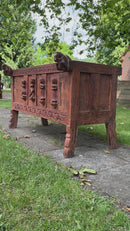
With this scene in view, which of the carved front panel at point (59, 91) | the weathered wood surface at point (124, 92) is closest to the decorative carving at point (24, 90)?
the carved front panel at point (59, 91)

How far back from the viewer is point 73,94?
2885 millimetres

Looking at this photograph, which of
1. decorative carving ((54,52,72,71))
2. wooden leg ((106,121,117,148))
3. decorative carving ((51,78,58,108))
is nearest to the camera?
decorative carving ((54,52,72,71))

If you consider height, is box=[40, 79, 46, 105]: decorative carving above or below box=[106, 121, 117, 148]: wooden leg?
above

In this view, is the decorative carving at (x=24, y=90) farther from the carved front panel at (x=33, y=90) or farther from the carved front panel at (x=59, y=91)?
the carved front panel at (x=59, y=91)

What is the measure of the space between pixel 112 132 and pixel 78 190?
170 cm

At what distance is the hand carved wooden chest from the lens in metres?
2.89

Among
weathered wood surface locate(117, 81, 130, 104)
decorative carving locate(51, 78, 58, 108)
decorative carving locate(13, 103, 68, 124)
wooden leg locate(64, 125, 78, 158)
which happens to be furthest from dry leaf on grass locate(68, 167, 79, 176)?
weathered wood surface locate(117, 81, 130, 104)

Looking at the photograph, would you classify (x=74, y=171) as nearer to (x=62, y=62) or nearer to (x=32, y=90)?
(x=62, y=62)

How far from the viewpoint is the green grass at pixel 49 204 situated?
1.46 meters

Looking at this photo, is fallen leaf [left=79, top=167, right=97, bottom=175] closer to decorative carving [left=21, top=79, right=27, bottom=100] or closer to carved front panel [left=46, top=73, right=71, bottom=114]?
carved front panel [left=46, top=73, right=71, bottom=114]

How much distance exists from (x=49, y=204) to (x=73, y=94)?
1.58m

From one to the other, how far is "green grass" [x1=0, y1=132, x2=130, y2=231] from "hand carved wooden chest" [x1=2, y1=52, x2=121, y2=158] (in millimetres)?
816

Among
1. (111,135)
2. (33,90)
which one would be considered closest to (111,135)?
(111,135)

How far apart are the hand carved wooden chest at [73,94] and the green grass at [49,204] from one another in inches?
32.1
